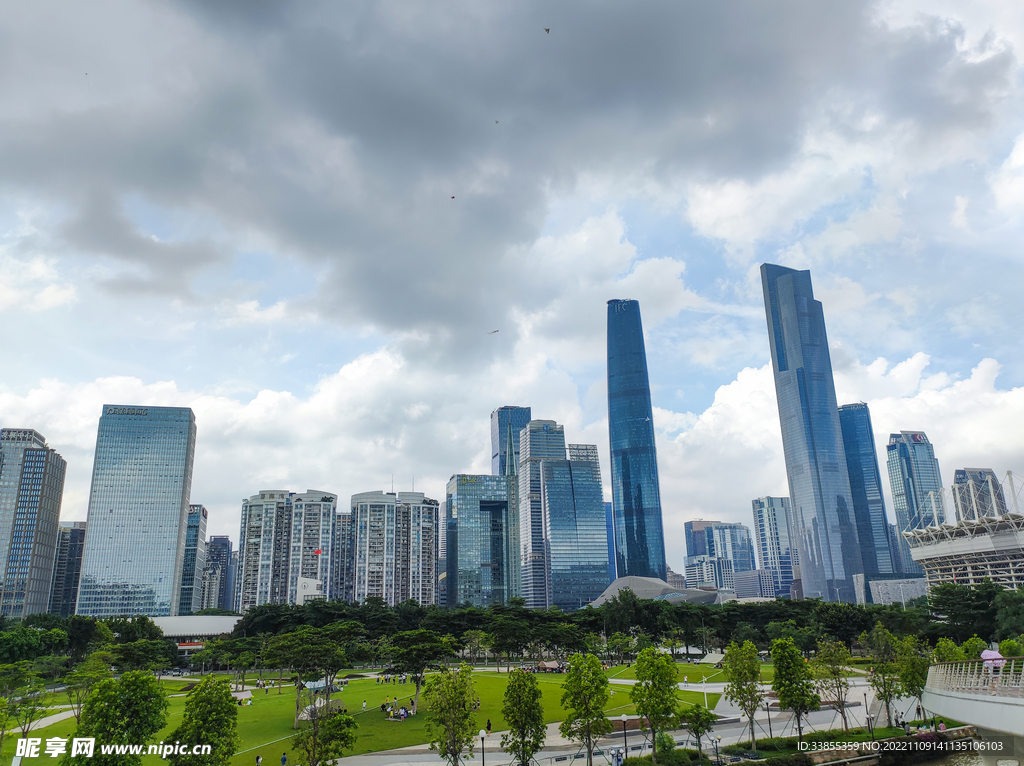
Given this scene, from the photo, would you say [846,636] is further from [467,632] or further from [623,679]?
[467,632]

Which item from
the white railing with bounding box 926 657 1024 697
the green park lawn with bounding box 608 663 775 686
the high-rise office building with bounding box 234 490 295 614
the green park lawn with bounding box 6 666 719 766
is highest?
the high-rise office building with bounding box 234 490 295 614

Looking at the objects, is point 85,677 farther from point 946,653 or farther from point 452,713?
point 946,653

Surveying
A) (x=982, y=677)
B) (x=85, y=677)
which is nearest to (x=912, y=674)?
(x=982, y=677)

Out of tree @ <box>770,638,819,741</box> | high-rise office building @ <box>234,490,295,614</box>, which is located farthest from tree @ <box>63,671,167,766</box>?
high-rise office building @ <box>234,490,295,614</box>

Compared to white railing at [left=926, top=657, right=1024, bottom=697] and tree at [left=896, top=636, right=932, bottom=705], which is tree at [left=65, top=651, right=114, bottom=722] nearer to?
white railing at [left=926, top=657, right=1024, bottom=697]

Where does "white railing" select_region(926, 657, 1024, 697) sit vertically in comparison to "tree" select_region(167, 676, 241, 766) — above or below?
above

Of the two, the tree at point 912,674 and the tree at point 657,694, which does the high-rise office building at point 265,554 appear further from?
the tree at point 912,674

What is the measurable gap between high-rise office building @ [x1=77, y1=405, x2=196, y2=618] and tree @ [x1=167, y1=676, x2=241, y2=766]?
155765 mm

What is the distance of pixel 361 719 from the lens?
51031 millimetres

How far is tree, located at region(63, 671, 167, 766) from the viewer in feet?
91.6

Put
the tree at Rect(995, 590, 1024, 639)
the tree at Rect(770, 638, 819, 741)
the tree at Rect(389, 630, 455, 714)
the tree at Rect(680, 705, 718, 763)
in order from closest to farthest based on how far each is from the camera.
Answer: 1. the tree at Rect(680, 705, 718, 763)
2. the tree at Rect(770, 638, 819, 741)
3. the tree at Rect(389, 630, 455, 714)
4. the tree at Rect(995, 590, 1024, 639)

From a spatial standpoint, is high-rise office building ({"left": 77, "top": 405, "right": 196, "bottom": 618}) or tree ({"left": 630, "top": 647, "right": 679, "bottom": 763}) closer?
tree ({"left": 630, "top": 647, "right": 679, "bottom": 763})

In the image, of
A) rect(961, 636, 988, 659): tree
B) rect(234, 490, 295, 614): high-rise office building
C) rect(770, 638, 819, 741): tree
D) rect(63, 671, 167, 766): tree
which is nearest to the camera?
rect(63, 671, 167, 766): tree

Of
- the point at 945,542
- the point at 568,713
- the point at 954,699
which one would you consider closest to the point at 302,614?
the point at 568,713
